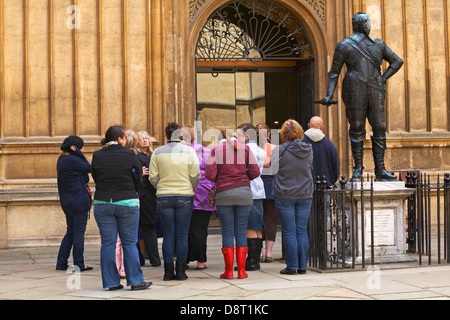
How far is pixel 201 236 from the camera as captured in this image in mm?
9344

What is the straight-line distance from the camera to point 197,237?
30.6ft

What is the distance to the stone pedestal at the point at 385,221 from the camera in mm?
9164

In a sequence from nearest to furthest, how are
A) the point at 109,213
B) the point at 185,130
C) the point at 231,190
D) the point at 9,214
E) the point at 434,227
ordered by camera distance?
the point at 109,213 < the point at 231,190 < the point at 185,130 < the point at 9,214 < the point at 434,227

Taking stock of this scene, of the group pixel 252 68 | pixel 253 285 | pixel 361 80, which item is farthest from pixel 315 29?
Answer: pixel 253 285

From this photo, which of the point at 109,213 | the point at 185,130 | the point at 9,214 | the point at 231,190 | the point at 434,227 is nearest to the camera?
the point at 109,213

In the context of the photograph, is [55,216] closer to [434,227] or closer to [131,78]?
[131,78]

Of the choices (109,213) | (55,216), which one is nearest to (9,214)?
(55,216)

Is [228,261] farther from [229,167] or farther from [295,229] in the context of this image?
[229,167]

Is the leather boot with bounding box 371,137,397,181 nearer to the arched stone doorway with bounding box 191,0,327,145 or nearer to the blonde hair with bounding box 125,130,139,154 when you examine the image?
the blonde hair with bounding box 125,130,139,154

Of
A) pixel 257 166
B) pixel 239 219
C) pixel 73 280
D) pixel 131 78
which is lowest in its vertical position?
pixel 73 280

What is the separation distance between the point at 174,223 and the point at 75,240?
166 centimetres

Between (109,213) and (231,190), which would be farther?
(231,190)

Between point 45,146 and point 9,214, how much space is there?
1.32 metres

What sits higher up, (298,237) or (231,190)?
(231,190)
